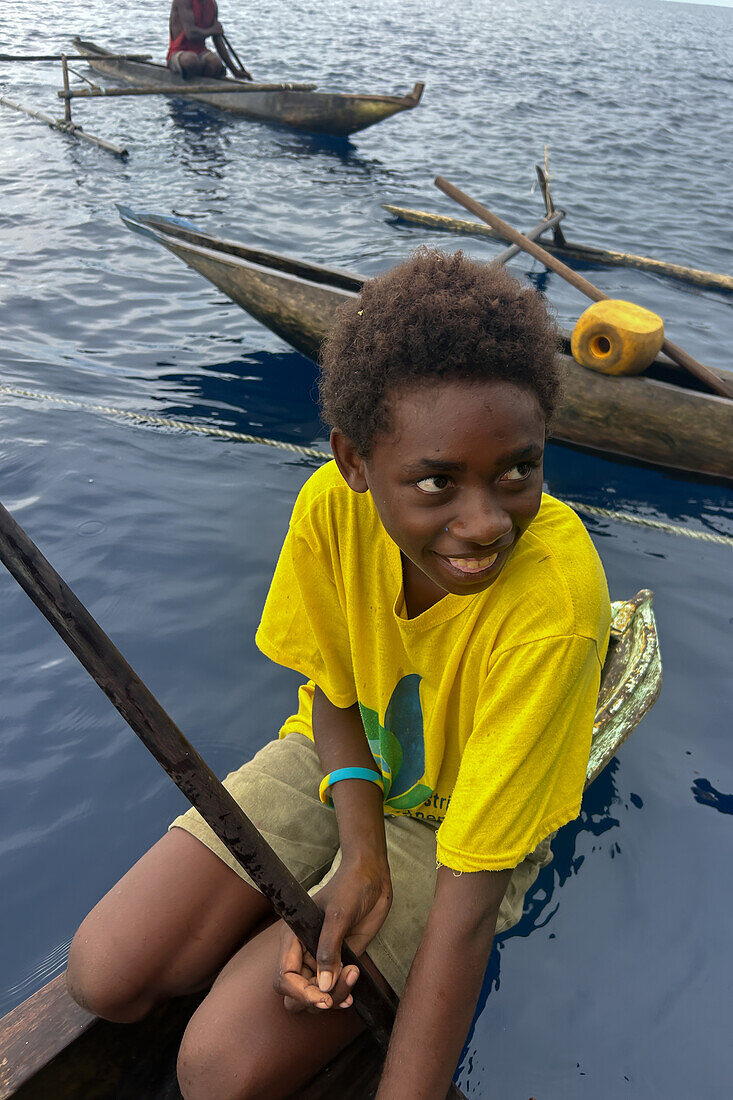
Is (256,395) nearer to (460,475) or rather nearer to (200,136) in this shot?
(460,475)

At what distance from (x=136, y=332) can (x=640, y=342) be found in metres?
3.01

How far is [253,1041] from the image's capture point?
4.21ft

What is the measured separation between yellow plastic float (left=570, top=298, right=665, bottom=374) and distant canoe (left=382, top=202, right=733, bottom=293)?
10.1 feet

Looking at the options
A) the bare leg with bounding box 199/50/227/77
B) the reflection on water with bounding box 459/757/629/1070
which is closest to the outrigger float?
the bare leg with bounding box 199/50/227/77

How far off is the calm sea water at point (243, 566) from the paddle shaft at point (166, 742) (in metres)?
0.80

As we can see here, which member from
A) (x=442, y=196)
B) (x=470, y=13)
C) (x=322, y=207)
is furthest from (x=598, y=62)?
(x=322, y=207)

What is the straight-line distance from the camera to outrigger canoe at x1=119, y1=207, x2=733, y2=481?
358cm

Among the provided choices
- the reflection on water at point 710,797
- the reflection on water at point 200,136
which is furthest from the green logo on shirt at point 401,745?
the reflection on water at point 200,136

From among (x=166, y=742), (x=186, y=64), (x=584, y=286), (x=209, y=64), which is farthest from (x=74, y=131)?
(x=166, y=742)

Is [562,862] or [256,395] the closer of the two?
[562,862]

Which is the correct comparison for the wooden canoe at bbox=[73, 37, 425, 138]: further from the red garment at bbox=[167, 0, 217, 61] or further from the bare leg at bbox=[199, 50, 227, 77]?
the red garment at bbox=[167, 0, 217, 61]

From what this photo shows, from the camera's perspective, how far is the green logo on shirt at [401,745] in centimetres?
146

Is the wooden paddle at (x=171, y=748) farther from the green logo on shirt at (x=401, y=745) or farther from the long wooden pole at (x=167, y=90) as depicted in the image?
the long wooden pole at (x=167, y=90)

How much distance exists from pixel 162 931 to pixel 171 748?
626mm
